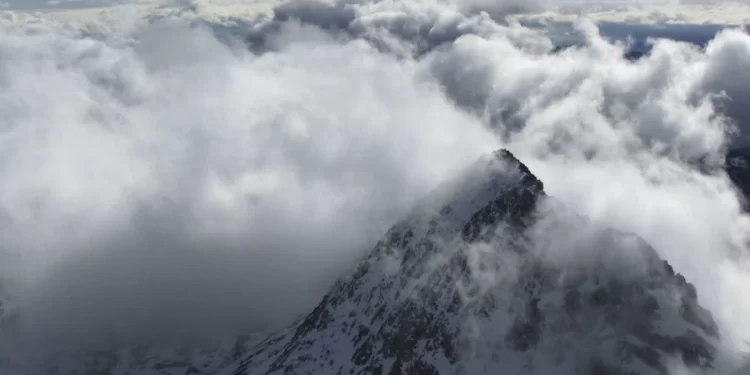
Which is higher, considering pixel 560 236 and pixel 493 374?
pixel 560 236

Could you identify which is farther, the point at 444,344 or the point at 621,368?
the point at 444,344

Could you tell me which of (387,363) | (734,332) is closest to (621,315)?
(734,332)

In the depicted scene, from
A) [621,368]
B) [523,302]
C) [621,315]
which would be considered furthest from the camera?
[523,302]

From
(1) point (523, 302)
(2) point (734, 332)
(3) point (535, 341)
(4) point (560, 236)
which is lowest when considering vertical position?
(2) point (734, 332)

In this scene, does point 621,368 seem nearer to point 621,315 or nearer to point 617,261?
point 621,315

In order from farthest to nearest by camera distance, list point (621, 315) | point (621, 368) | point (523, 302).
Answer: point (523, 302) < point (621, 315) < point (621, 368)

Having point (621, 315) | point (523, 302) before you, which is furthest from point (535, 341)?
point (621, 315)

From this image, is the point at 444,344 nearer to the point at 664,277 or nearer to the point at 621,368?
the point at 621,368

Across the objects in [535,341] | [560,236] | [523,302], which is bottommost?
[535,341]

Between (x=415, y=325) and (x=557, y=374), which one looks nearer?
(x=557, y=374)
